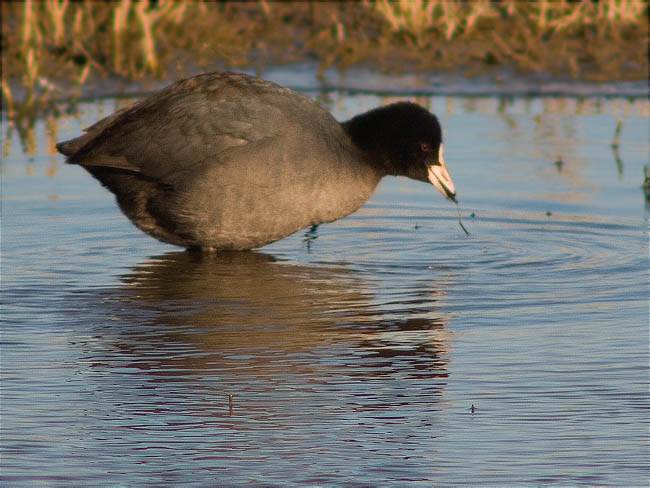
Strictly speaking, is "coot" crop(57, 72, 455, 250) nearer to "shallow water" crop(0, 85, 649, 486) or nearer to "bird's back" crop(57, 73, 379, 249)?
"bird's back" crop(57, 73, 379, 249)

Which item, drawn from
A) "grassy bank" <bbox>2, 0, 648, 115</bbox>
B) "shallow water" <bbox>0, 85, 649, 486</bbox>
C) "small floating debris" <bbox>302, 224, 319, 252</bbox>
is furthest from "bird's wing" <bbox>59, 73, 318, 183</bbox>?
"grassy bank" <bbox>2, 0, 648, 115</bbox>

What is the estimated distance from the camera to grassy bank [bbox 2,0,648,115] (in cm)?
1426

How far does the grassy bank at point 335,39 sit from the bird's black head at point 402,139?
6.01 m

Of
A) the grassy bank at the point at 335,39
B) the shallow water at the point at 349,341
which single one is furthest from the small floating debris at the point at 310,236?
the grassy bank at the point at 335,39

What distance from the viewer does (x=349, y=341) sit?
6.23 m

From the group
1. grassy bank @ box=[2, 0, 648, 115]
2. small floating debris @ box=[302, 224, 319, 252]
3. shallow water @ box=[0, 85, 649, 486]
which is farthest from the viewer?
grassy bank @ box=[2, 0, 648, 115]

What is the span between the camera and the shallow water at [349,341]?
15.4ft

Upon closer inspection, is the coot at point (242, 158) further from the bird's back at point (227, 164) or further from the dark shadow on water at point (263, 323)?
the dark shadow on water at point (263, 323)

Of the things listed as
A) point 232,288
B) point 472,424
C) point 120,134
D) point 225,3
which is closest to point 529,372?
point 472,424

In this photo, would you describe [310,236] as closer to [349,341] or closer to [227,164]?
[227,164]

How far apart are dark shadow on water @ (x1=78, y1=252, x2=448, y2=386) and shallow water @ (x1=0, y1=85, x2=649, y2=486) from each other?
2 centimetres

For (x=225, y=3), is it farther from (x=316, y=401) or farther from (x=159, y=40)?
(x=316, y=401)

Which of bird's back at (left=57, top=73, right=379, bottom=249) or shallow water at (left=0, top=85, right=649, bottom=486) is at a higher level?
bird's back at (left=57, top=73, right=379, bottom=249)

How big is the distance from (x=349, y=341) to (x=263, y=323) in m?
0.53
